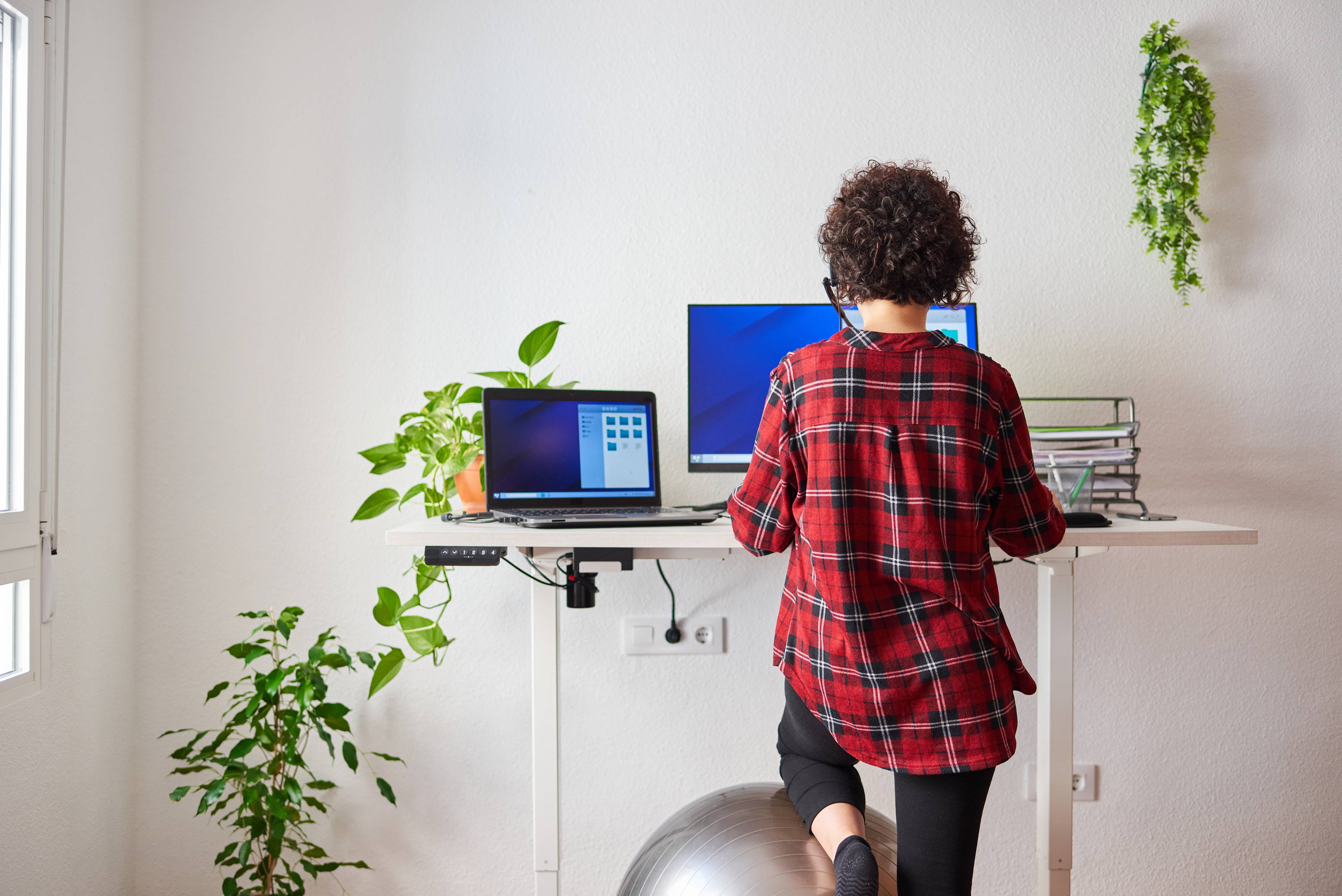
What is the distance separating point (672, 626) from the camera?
1933mm

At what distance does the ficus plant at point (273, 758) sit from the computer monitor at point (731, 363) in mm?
860

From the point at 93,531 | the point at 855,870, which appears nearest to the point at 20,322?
the point at 93,531

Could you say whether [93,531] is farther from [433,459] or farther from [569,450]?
[569,450]

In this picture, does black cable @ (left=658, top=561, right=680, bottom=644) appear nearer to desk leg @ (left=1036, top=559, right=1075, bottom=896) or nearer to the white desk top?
the white desk top

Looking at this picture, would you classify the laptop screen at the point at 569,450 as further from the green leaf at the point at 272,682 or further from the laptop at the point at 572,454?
the green leaf at the point at 272,682

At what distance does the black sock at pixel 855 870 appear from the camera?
3.38ft

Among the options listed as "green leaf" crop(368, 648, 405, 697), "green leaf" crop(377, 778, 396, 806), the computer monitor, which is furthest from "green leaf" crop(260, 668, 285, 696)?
the computer monitor

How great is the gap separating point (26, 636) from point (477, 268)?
3.83ft

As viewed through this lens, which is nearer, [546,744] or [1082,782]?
[546,744]

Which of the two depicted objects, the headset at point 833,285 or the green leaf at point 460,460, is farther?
the green leaf at point 460,460

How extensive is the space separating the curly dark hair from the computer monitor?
0.60 meters

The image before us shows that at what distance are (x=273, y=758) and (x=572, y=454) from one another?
1024 millimetres

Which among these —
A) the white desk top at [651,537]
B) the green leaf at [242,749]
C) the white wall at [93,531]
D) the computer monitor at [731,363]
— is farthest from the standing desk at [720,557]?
the white wall at [93,531]

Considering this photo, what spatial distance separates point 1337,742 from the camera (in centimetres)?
191
